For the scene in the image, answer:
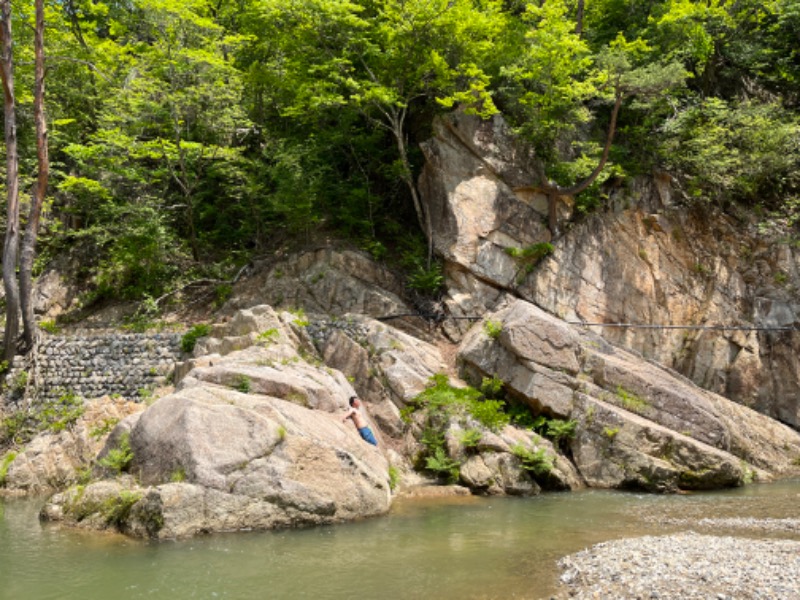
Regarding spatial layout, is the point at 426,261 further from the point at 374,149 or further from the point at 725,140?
the point at 725,140

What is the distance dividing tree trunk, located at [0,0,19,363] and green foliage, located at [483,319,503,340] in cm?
1282

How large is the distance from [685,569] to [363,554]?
156 inches

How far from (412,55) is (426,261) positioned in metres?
6.27

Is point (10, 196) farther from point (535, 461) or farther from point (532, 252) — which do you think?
point (535, 461)

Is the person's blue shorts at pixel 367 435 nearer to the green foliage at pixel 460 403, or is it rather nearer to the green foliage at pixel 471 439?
the green foliage at pixel 471 439

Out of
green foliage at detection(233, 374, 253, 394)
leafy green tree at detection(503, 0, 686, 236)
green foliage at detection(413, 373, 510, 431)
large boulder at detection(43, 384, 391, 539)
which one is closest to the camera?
large boulder at detection(43, 384, 391, 539)

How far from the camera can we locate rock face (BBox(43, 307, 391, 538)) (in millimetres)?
9797

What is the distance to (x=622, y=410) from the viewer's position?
15.0 meters

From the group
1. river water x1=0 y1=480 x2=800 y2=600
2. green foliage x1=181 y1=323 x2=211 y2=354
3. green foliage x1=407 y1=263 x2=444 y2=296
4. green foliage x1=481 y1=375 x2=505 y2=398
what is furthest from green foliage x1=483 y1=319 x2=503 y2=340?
green foliage x1=181 y1=323 x2=211 y2=354

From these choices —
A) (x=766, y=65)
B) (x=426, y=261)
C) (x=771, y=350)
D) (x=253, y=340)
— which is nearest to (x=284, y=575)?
(x=253, y=340)

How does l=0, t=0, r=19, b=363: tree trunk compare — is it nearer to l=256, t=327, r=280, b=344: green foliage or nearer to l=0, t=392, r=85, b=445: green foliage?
l=0, t=392, r=85, b=445: green foliage

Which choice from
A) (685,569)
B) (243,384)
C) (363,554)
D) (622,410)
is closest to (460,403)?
(622,410)

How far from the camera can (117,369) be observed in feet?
57.4

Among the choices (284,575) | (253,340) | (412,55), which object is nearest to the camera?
(284,575)
